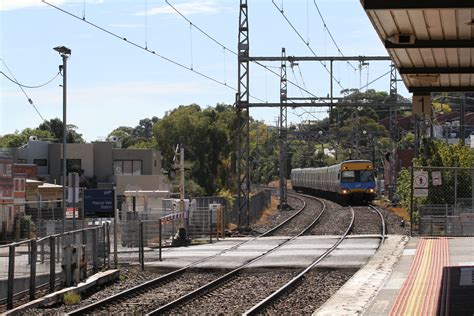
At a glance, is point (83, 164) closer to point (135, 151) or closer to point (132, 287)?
point (135, 151)

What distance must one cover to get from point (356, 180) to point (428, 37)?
4658 cm

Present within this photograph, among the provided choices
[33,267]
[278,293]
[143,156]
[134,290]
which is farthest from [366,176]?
[33,267]

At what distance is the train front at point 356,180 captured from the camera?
204 feet

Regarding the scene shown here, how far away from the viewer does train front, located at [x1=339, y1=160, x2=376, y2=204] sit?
62.3 metres

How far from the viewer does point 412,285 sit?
17.9 meters

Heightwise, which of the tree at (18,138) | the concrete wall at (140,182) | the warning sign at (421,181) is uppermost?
the tree at (18,138)

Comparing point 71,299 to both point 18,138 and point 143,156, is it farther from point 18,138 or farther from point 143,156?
point 18,138

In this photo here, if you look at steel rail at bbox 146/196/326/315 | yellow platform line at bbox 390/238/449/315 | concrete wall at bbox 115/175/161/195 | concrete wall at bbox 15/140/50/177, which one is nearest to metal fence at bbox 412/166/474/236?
yellow platform line at bbox 390/238/449/315

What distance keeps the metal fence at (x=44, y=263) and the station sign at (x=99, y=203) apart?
6227 mm

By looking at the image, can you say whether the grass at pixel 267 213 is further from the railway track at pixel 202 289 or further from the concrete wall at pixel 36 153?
the railway track at pixel 202 289

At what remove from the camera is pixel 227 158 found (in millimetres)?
88812

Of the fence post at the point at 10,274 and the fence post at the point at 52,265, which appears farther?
the fence post at the point at 52,265

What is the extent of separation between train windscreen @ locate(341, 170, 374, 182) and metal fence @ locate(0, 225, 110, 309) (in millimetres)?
41557

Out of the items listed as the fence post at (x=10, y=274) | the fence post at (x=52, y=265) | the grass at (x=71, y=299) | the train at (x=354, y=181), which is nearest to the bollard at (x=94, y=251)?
the fence post at (x=52, y=265)
